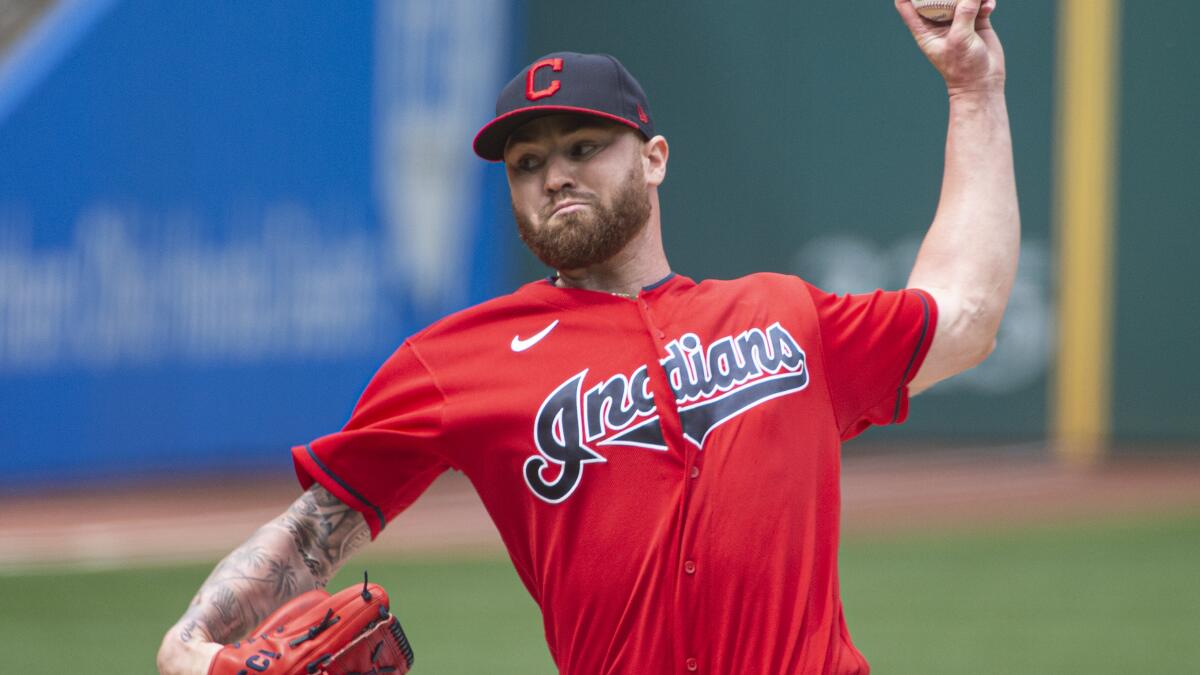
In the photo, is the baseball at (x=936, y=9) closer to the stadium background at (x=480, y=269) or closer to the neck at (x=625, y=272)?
the neck at (x=625, y=272)

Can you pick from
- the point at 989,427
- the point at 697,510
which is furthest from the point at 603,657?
the point at 989,427

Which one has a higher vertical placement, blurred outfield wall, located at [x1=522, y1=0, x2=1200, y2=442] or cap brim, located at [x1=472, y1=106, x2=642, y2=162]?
blurred outfield wall, located at [x1=522, y1=0, x2=1200, y2=442]

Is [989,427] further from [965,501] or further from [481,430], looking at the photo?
[481,430]

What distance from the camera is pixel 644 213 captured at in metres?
2.74

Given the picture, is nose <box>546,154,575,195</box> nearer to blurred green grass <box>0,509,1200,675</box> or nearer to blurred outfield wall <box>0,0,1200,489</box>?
blurred green grass <box>0,509,1200,675</box>

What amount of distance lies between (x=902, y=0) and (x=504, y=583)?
543 centimetres

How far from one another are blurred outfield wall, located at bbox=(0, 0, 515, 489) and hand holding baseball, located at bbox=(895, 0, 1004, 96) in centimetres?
693

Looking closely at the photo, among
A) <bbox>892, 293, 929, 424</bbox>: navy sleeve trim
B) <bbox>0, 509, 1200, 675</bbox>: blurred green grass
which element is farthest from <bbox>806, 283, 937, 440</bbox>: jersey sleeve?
<bbox>0, 509, 1200, 675</bbox>: blurred green grass

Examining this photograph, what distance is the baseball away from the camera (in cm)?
264

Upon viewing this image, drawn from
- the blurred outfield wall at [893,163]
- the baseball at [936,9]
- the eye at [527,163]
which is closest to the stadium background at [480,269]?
the blurred outfield wall at [893,163]

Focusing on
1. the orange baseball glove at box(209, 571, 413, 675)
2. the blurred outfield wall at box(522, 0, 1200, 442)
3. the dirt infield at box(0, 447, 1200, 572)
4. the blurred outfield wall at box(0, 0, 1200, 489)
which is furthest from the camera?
the blurred outfield wall at box(522, 0, 1200, 442)

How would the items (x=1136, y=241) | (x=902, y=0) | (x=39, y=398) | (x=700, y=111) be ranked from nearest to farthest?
1. (x=902, y=0)
2. (x=39, y=398)
3. (x=1136, y=241)
4. (x=700, y=111)

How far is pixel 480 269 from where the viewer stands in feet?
40.4

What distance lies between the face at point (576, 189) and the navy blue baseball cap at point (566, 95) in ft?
0.11
